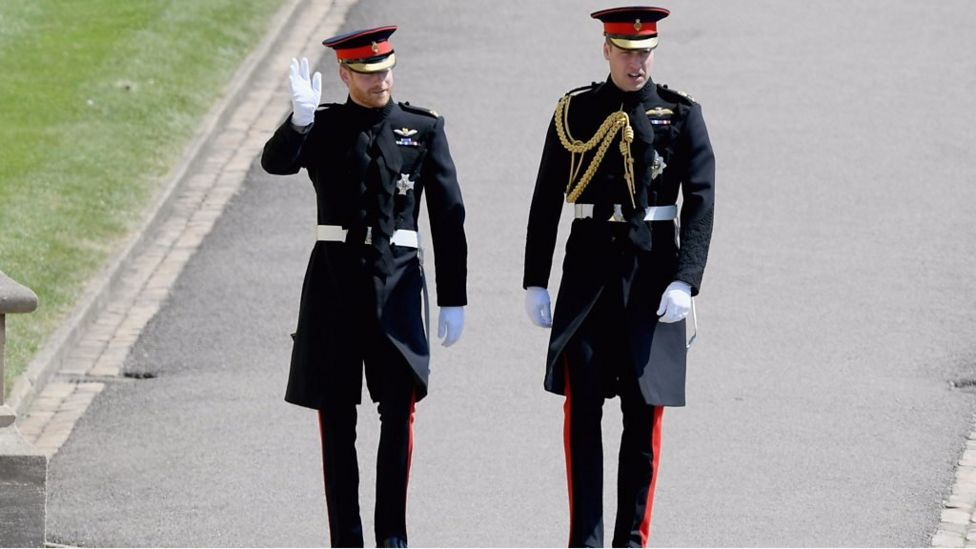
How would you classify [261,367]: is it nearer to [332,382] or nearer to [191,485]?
[191,485]

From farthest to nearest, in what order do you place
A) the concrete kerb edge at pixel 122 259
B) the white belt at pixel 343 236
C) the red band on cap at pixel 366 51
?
the concrete kerb edge at pixel 122 259 < the white belt at pixel 343 236 < the red band on cap at pixel 366 51

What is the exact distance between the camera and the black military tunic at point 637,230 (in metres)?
7.78

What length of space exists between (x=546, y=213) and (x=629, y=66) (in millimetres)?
654

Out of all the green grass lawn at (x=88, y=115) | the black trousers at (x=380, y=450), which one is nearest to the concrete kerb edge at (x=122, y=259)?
the green grass lawn at (x=88, y=115)

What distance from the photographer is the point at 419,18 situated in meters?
17.0

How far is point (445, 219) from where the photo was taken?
25.7 ft

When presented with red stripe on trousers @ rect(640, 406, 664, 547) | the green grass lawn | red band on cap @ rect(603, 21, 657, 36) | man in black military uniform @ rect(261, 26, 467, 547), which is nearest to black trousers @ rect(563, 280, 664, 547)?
red stripe on trousers @ rect(640, 406, 664, 547)

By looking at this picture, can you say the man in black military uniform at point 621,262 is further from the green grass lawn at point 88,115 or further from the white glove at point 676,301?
the green grass lawn at point 88,115

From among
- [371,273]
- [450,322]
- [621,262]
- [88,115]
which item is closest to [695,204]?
[621,262]

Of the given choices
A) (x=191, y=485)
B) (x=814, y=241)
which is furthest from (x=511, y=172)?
(x=191, y=485)

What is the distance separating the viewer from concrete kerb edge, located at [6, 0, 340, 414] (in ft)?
37.0

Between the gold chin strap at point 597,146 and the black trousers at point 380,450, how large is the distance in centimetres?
95

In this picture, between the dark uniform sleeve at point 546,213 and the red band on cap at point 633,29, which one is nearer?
the red band on cap at point 633,29

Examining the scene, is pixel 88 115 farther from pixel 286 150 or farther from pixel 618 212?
pixel 618 212
